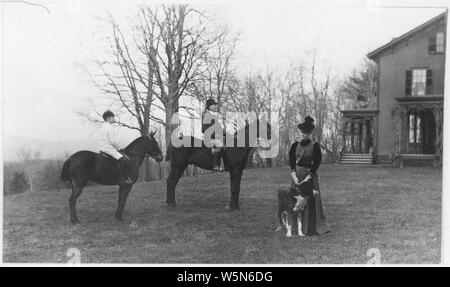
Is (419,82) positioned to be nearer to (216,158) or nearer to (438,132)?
(438,132)

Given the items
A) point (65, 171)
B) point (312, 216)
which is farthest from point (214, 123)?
point (65, 171)

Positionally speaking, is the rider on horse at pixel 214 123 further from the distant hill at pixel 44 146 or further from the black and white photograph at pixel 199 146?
the distant hill at pixel 44 146

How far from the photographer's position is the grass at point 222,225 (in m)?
8.07

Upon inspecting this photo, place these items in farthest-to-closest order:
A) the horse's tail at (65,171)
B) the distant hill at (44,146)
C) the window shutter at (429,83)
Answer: the window shutter at (429,83)
the distant hill at (44,146)
the horse's tail at (65,171)

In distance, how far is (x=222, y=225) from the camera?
8.59 meters

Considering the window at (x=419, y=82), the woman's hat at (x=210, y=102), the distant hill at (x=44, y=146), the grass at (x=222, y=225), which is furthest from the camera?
the window at (x=419, y=82)

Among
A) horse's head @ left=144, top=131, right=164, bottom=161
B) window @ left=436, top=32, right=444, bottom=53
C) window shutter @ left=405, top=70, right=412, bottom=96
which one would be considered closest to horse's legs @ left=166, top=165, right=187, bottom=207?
horse's head @ left=144, top=131, right=164, bottom=161

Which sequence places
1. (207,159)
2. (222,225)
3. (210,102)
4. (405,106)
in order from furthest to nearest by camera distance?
(405,106), (207,159), (210,102), (222,225)

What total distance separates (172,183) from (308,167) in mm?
2503

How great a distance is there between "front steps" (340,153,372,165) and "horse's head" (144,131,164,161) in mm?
4162

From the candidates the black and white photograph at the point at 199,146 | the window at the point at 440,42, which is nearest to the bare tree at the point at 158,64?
the black and white photograph at the point at 199,146

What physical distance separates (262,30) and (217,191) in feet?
9.99

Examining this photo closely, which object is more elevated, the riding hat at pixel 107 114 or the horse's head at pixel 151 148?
the riding hat at pixel 107 114

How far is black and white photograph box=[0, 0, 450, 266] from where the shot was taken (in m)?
8.25
